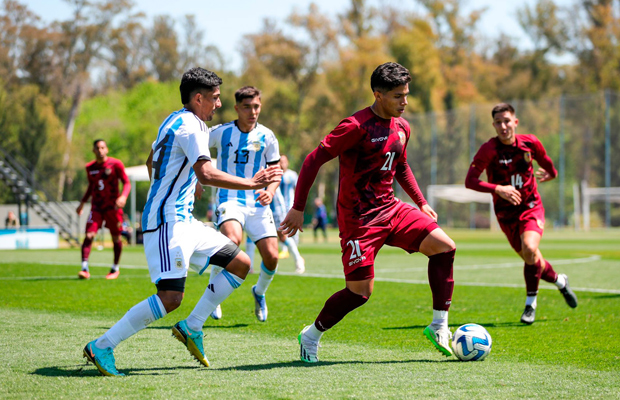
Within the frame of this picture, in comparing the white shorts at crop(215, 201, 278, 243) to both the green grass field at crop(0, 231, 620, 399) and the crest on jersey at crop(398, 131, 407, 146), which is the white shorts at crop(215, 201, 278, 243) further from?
the crest on jersey at crop(398, 131, 407, 146)

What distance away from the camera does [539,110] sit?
4656cm

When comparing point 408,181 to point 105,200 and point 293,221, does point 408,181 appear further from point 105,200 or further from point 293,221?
point 105,200

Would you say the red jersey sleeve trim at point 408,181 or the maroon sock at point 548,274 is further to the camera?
the maroon sock at point 548,274

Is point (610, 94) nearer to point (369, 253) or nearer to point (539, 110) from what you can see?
point (539, 110)

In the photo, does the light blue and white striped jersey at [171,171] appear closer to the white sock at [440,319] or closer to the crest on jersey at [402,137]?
the crest on jersey at [402,137]

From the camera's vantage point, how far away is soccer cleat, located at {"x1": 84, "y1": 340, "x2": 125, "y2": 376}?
16.3ft

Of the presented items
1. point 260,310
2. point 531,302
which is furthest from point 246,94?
point 531,302

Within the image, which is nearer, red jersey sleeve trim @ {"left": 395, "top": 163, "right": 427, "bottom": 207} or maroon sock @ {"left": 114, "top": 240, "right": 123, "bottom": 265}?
red jersey sleeve trim @ {"left": 395, "top": 163, "right": 427, "bottom": 207}

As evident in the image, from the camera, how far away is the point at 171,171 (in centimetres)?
524

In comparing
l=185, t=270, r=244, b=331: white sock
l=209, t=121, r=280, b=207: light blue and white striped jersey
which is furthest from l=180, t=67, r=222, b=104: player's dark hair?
l=209, t=121, r=280, b=207: light blue and white striped jersey

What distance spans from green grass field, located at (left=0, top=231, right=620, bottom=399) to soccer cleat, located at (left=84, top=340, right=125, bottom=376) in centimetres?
10

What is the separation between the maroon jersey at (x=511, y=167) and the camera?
27.1 feet

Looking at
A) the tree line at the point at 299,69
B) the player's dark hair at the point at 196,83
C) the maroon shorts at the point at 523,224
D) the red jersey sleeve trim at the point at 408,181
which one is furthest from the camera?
the tree line at the point at 299,69

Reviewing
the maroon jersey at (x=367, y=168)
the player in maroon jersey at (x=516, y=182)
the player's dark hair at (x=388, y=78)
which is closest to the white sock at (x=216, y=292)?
the maroon jersey at (x=367, y=168)
